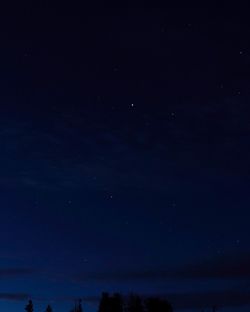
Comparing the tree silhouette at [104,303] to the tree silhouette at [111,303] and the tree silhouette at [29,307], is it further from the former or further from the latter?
the tree silhouette at [29,307]

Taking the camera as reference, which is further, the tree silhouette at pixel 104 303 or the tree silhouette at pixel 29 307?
the tree silhouette at pixel 29 307

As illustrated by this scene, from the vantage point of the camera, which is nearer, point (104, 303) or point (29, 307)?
point (104, 303)

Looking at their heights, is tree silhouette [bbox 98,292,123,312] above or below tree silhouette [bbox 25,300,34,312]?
below

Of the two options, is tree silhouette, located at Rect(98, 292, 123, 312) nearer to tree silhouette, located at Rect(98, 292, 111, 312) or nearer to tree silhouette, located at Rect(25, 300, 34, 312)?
tree silhouette, located at Rect(98, 292, 111, 312)

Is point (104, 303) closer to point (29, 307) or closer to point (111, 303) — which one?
point (111, 303)

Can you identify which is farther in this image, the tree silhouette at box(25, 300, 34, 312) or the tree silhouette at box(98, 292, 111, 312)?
the tree silhouette at box(25, 300, 34, 312)

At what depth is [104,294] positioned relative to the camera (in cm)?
9019

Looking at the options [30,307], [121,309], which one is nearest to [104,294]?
[121,309]

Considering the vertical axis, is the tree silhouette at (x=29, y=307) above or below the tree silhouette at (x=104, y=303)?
above

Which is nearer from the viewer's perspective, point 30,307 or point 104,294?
point 104,294

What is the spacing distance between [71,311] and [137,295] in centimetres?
2022

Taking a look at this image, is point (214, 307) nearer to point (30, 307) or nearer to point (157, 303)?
point (157, 303)

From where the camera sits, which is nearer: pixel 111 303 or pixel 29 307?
pixel 111 303

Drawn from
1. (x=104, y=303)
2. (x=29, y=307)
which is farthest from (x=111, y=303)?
(x=29, y=307)
